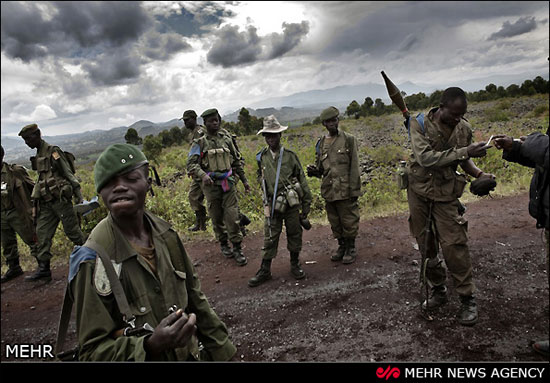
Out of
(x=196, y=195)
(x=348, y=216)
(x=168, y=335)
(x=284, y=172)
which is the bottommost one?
(x=348, y=216)

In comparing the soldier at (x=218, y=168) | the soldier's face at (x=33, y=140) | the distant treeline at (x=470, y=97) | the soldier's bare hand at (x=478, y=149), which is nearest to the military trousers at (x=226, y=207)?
the soldier at (x=218, y=168)

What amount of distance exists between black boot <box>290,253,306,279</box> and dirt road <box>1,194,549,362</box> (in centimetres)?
8

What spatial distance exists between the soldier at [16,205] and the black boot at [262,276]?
13.0 feet

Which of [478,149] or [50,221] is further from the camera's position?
[50,221]

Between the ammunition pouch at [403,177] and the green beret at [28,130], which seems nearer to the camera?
the ammunition pouch at [403,177]

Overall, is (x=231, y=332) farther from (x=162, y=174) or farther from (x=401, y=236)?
(x=162, y=174)

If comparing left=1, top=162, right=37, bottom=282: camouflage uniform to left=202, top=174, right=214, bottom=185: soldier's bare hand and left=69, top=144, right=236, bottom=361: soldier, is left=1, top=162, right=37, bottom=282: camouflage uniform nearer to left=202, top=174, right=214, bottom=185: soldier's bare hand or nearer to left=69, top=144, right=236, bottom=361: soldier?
left=202, top=174, right=214, bottom=185: soldier's bare hand

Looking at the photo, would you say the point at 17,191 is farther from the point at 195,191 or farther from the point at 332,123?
the point at 332,123

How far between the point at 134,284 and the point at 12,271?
5960 mm

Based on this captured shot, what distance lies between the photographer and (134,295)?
1.45m

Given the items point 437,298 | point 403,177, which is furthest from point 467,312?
point 403,177

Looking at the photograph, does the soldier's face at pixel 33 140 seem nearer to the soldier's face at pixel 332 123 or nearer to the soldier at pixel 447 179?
the soldier's face at pixel 332 123

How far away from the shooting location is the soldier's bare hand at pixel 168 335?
131cm
